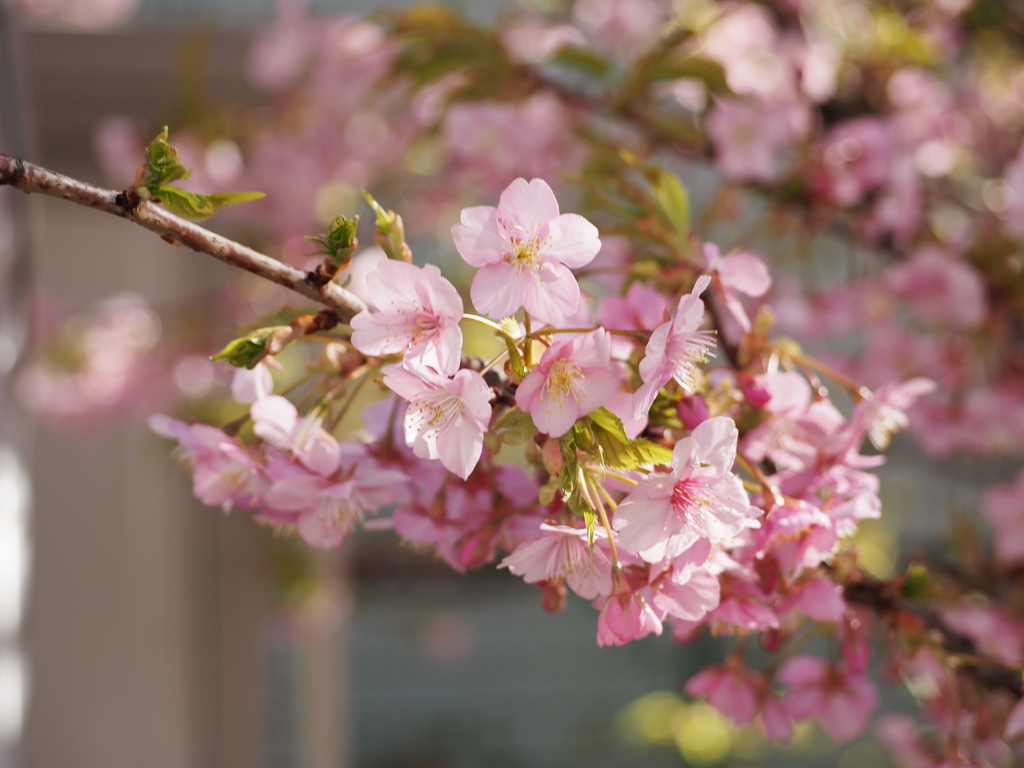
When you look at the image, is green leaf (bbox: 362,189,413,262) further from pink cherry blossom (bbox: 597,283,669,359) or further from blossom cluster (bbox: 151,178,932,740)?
pink cherry blossom (bbox: 597,283,669,359)

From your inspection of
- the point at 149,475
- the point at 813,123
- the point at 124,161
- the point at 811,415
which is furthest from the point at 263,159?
the point at 811,415

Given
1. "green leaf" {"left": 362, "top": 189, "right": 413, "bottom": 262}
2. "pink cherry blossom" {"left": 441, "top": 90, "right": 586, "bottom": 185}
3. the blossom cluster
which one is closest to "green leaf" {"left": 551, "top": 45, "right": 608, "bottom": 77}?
"pink cherry blossom" {"left": 441, "top": 90, "right": 586, "bottom": 185}

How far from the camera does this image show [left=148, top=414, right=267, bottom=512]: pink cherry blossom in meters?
0.57

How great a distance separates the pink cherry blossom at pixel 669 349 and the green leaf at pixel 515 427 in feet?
0.19

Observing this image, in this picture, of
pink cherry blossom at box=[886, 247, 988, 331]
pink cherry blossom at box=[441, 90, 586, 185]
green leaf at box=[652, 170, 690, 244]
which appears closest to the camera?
green leaf at box=[652, 170, 690, 244]

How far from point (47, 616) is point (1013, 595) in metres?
2.53

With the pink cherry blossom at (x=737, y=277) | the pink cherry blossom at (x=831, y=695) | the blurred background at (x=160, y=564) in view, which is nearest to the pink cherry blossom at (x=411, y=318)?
the pink cherry blossom at (x=737, y=277)

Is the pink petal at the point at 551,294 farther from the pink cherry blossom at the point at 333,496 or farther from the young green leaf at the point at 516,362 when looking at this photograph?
the pink cherry blossom at the point at 333,496

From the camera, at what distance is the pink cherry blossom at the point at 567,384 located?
46 centimetres

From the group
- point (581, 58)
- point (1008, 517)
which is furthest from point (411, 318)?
point (1008, 517)

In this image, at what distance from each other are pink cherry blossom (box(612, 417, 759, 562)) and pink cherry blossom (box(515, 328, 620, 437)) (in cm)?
5

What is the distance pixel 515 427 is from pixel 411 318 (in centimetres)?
8

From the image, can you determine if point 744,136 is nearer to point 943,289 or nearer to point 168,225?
point 943,289

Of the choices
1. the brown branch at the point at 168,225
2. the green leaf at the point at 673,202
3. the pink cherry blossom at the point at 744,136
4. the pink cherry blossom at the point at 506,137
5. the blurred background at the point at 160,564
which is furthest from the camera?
the blurred background at the point at 160,564
